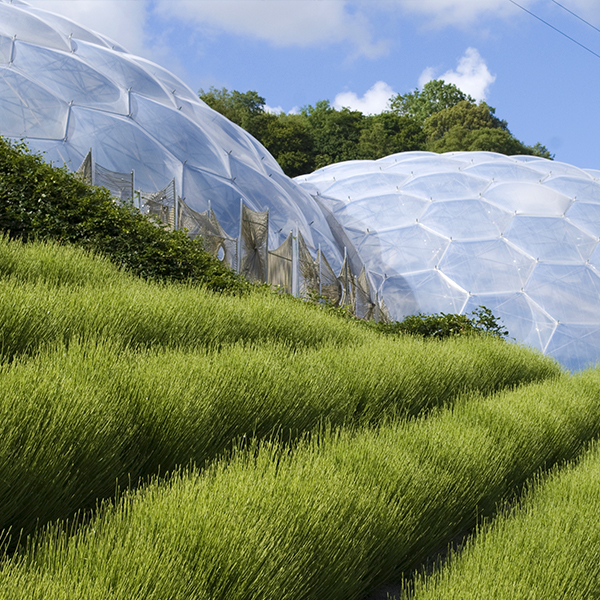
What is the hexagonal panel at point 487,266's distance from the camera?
1550 cm

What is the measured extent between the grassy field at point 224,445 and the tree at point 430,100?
176 feet

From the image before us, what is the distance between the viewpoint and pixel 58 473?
8.72 feet

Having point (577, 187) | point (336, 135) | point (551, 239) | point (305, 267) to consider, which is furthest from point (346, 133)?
point (305, 267)

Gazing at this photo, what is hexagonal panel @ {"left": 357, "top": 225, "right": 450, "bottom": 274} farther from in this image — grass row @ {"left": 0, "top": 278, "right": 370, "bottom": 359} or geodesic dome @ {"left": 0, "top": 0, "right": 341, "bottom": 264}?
grass row @ {"left": 0, "top": 278, "right": 370, "bottom": 359}

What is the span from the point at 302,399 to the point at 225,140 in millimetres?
12541

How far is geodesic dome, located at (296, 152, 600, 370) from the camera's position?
15.0m

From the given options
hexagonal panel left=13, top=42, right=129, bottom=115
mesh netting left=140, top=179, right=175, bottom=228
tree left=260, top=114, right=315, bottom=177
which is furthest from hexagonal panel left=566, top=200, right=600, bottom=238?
tree left=260, top=114, right=315, bottom=177

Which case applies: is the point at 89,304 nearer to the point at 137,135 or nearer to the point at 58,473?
the point at 58,473

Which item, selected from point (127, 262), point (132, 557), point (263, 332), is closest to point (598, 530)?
point (132, 557)

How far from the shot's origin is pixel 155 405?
340 centimetres

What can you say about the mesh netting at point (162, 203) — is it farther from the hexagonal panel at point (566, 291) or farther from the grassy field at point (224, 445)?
the hexagonal panel at point (566, 291)

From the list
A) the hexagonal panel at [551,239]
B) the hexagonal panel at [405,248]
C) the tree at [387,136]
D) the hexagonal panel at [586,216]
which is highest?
the tree at [387,136]

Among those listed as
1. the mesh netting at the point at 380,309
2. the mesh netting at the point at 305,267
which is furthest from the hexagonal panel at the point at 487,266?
the mesh netting at the point at 305,267

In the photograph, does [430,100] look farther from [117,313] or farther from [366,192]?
[117,313]
